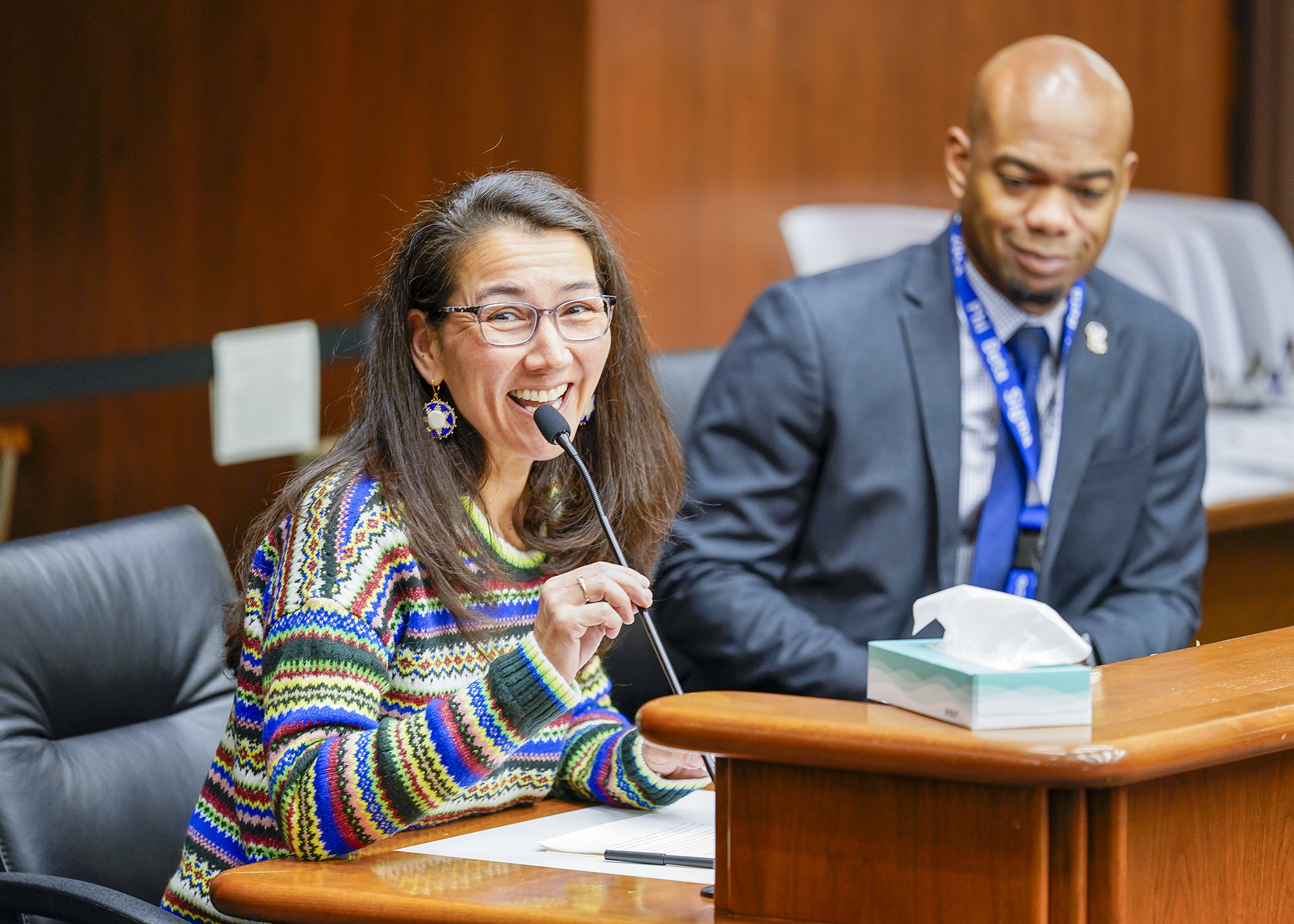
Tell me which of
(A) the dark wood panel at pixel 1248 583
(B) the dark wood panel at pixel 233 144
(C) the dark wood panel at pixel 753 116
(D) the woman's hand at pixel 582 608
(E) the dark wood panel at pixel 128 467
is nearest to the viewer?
(D) the woman's hand at pixel 582 608

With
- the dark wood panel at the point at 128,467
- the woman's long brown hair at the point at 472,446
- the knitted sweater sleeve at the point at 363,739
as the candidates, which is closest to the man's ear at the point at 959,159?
the woman's long brown hair at the point at 472,446

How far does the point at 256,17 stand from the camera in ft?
13.7

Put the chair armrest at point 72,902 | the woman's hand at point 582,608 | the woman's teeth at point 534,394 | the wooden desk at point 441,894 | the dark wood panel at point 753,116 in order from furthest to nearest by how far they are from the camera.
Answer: the dark wood panel at point 753,116 < the woman's teeth at point 534,394 < the chair armrest at point 72,902 < the woman's hand at point 582,608 < the wooden desk at point 441,894

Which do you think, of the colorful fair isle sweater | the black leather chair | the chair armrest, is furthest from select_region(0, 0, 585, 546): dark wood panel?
the chair armrest

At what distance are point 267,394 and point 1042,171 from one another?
2.30 meters

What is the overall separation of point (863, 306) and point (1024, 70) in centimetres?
43

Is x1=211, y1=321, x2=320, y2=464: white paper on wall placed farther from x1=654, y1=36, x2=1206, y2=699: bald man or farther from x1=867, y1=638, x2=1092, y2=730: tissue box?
x1=867, y1=638, x2=1092, y2=730: tissue box

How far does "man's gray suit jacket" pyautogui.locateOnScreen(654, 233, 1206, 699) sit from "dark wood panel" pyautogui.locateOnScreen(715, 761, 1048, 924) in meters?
1.08

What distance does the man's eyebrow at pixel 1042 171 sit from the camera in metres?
2.24

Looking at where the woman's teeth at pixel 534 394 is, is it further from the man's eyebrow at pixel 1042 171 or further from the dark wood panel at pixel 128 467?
the dark wood panel at pixel 128 467

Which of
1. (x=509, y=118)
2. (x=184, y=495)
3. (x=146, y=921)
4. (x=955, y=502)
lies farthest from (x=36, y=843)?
(x=184, y=495)

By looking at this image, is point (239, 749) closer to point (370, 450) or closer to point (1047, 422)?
point (370, 450)

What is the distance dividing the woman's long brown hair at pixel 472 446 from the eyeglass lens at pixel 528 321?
0.06m

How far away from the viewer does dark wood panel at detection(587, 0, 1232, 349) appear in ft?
11.0
